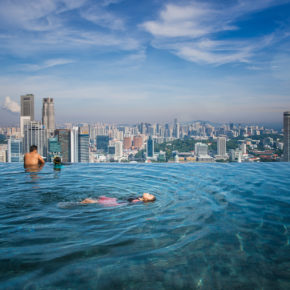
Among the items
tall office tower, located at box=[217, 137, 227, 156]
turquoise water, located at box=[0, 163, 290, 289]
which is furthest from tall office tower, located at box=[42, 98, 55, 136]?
turquoise water, located at box=[0, 163, 290, 289]

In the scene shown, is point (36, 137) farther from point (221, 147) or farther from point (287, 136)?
point (287, 136)

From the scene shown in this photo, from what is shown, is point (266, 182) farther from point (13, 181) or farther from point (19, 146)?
point (19, 146)

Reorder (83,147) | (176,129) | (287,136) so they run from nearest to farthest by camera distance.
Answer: (287,136) < (83,147) < (176,129)

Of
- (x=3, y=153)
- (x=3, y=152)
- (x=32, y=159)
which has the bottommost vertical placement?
(x=3, y=153)

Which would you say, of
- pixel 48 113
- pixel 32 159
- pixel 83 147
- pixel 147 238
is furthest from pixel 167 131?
pixel 147 238

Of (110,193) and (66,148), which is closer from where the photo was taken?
(110,193)

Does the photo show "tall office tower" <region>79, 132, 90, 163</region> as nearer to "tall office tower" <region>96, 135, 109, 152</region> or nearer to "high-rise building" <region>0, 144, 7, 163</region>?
"high-rise building" <region>0, 144, 7, 163</region>

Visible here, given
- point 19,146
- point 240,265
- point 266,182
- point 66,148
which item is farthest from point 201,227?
point 19,146
